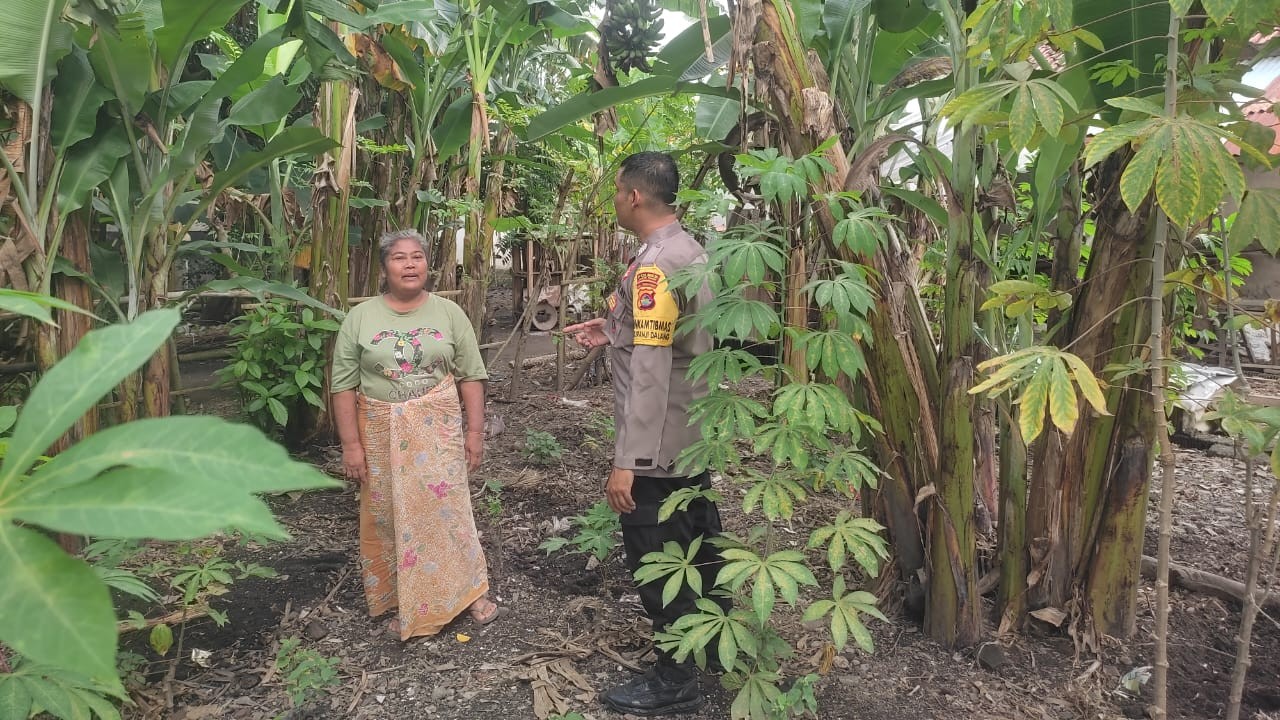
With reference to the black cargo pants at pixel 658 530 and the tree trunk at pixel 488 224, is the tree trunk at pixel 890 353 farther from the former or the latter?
the tree trunk at pixel 488 224

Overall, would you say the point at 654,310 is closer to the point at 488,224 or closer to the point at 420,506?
the point at 420,506

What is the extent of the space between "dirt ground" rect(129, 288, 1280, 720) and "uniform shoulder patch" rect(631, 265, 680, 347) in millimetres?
1137

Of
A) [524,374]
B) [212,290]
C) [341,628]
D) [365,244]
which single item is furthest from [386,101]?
[341,628]

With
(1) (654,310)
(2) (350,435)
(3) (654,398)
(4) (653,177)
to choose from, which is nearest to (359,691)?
(2) (350,435)

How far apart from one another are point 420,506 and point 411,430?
29 cm

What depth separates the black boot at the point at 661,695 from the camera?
7.26ft

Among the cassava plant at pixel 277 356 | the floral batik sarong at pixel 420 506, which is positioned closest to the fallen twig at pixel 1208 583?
the floral batik sarong at pixel 420 506

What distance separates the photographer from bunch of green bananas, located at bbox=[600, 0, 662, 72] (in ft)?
10.2

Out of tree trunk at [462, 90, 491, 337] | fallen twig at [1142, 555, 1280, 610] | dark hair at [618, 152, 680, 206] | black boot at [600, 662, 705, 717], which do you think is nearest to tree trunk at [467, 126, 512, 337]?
tree trunk at [462, 90, 491, 337]

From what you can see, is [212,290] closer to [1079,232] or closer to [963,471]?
[963,471]

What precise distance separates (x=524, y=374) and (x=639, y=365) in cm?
509

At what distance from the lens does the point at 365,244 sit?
5148mm

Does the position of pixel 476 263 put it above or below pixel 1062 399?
above

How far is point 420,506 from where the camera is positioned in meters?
2.66
